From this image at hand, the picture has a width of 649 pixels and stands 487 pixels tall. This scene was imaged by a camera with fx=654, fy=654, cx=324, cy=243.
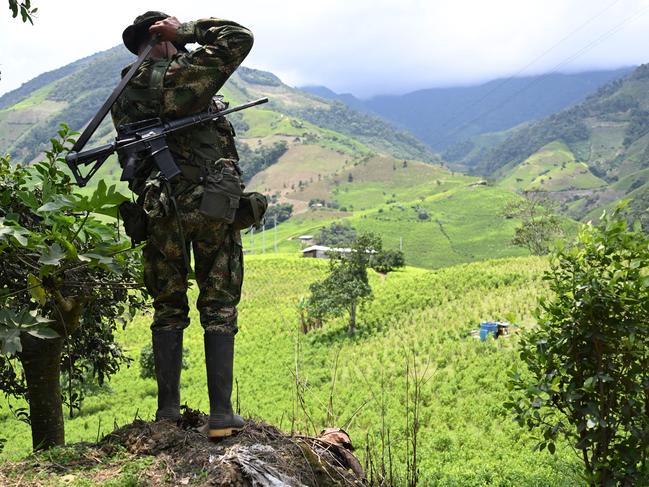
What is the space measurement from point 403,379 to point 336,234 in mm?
94101

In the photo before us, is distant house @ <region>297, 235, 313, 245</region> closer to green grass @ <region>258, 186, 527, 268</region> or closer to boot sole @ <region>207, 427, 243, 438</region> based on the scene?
green grass @ <region>258, 186, 527, 268</region>

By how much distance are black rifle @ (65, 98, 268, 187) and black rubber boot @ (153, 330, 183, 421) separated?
959 mm

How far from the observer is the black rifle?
3.87 metres

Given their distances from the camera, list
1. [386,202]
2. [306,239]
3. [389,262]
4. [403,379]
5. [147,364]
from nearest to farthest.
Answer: [403,379], [147,364], [389,262], [306,239], [386,202]

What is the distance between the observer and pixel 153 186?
3859 millimetres

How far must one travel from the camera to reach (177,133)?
4.01 metres

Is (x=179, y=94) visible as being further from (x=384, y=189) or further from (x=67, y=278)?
(x=384, y=189)

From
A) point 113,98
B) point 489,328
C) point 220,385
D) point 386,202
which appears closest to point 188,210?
point 113,98

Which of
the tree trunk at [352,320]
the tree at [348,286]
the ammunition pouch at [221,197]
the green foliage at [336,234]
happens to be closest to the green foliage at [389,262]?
the tree at [348,286]

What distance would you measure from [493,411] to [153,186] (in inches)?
472

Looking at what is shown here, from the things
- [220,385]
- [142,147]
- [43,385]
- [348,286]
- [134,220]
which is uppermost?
[142,147]

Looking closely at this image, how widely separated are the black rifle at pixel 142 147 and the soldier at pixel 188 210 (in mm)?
66

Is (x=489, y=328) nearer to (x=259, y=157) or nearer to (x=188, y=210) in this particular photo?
(x=188, y=210)

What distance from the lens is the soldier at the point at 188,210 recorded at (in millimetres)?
3848
